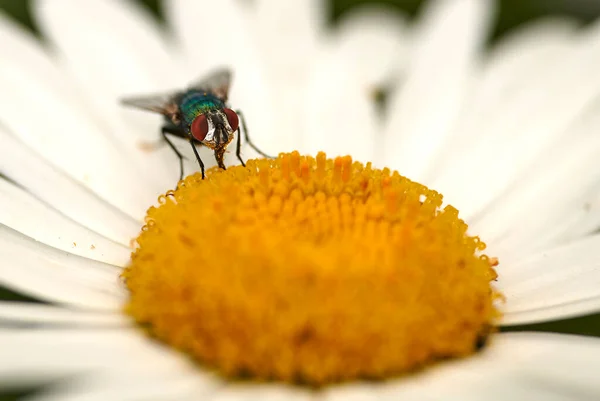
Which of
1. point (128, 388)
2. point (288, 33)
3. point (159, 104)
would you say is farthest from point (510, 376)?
point (288, 33)

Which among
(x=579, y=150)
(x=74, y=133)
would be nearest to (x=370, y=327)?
(x=579, y=150)

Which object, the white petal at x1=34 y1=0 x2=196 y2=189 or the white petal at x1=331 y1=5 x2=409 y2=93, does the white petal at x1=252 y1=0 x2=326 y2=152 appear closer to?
the white petal at x1=331 y1=5 x2=409 y2=93

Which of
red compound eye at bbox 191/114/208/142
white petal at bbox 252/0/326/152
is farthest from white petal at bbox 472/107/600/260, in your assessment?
red compound eye at bbox 191/114/208/142

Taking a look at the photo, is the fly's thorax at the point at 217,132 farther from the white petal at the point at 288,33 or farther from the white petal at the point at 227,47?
the white petal at the point at 288,33

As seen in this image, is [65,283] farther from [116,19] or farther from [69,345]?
[116,19]

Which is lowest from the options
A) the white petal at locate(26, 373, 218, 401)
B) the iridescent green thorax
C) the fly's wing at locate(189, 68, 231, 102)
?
the white petal at locate(26, 373, 218, 401)

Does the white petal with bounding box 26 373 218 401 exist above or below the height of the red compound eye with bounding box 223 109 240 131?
below

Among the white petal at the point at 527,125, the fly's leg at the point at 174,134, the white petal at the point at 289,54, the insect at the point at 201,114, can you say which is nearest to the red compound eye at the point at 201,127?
the insect at the point at 201,114
